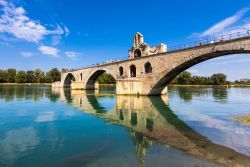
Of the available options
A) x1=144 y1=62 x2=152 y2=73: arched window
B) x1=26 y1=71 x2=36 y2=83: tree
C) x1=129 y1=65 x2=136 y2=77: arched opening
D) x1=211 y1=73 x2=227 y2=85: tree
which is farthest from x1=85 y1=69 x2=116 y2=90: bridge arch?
x1=211 y1=73 x2=227 y2=85: tree

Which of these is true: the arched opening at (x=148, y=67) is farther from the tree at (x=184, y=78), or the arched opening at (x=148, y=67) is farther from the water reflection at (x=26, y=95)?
the tree at (x=184, y=78)

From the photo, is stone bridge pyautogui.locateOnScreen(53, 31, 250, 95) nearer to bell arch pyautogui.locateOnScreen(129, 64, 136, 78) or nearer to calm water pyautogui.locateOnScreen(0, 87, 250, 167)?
bell arch pyautogui.locateOnScreen(129, 64, 136, 78)

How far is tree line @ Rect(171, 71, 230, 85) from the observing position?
147 metres

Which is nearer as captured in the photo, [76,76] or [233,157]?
[233,157]

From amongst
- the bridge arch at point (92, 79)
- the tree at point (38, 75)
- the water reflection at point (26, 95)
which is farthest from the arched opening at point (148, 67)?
the tree at point (38, 75)

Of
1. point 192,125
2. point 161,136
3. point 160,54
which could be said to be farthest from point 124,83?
point 161,136

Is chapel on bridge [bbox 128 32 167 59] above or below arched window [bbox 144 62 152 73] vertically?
above

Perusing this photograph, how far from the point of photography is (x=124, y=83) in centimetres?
4909

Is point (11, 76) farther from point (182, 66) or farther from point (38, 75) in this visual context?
point (182, 66)

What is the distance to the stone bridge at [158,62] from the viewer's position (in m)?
34.3

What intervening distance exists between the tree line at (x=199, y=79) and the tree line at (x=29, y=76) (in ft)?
257

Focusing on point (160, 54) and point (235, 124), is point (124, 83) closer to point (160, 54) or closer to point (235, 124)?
point (160, 54)

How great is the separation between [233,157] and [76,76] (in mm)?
89497

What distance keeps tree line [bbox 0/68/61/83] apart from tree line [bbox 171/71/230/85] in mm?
78374
